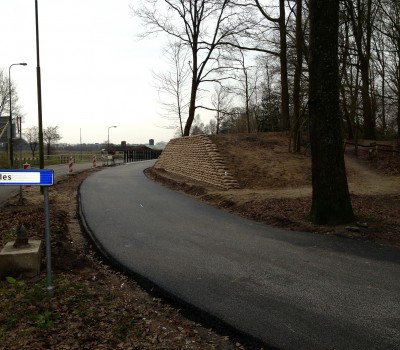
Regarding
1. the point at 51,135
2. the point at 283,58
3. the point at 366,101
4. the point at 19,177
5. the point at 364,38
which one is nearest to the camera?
the point at 19,177

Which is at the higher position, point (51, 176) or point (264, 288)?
point (51, 176)

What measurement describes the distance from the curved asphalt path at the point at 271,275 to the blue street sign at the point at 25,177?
208 centimetres

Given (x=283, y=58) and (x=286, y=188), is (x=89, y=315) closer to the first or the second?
(x=286, y=188)

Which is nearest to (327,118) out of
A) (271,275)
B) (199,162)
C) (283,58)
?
(271,275)

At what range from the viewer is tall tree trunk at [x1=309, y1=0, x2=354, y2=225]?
9.02 m

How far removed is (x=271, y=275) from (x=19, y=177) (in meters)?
3.57

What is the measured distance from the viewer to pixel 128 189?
58.0ft

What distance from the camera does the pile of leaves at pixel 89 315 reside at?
381cm

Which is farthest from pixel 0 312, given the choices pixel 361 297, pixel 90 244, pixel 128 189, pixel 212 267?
pixel 128 189

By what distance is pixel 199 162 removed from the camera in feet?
63.7

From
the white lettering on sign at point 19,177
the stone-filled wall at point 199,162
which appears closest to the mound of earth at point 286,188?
the stone-filled wall at point 199,162

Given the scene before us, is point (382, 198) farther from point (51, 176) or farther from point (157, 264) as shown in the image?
point (51, 176)

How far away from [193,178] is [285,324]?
15.8m

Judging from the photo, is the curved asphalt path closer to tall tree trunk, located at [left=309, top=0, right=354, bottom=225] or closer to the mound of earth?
the mound of earth
